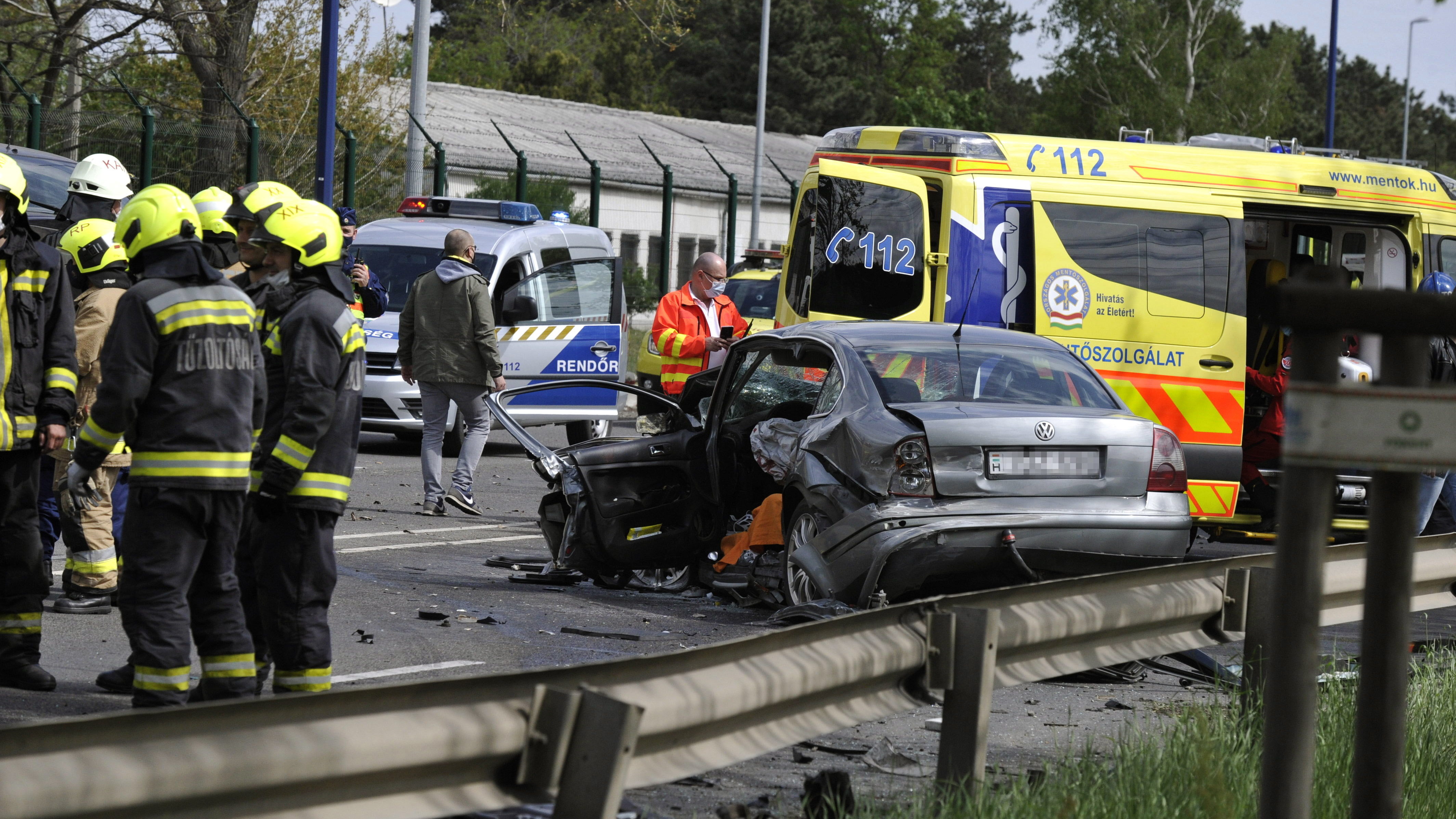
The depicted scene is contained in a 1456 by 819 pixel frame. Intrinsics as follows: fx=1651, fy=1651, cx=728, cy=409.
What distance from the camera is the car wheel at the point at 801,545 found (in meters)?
7.33

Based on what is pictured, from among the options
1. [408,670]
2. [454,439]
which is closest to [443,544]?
[408,670]

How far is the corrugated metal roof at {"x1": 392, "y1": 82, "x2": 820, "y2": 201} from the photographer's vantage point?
35.2 metres

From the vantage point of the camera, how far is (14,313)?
240 inches

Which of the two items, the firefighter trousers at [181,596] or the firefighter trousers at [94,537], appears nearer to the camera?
the firefighter trousers at [181,596]

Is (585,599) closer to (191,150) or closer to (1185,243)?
(1185,243)

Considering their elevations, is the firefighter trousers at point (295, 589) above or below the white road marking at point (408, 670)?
above

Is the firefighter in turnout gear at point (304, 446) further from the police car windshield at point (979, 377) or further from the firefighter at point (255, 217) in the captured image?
the police car windshield at point (979, 377)

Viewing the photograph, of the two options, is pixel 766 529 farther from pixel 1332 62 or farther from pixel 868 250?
pixel 1332 62

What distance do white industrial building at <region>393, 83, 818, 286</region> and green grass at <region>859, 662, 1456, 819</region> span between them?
25171mm

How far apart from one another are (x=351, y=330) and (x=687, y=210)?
32.9 m

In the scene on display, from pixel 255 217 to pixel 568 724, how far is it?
294cm

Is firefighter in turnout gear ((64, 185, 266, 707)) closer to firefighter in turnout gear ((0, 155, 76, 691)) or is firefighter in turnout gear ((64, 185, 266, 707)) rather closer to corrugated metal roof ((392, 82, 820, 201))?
firefighter in turnout gear ((0, 155, 76, 691))

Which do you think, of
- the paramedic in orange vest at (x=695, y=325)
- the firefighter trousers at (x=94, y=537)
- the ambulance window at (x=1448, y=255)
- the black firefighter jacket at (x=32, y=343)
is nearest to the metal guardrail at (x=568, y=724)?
the black firefighter jacket at (x=32, y=343)

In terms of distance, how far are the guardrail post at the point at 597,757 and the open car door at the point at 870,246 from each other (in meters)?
6.91
